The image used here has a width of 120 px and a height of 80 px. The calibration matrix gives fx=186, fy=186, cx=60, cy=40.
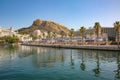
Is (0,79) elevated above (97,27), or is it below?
below

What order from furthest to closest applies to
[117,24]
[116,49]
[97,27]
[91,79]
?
[97,27], [117,24], [116,49], [91,79]

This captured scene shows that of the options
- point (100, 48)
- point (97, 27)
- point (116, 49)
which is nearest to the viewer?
point (116, 49)

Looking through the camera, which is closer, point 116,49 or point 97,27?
point 116,49

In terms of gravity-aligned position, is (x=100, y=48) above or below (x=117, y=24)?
below

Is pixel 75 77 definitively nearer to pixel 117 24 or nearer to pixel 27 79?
pixel 27 79

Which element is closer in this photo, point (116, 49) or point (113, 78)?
point (113, 78)

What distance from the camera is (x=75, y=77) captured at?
3475 centimetres

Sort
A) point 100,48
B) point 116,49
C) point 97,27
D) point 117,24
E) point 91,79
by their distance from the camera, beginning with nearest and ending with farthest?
point 91,79, point 116,49, point 100,48, point 117,24, point 97,27

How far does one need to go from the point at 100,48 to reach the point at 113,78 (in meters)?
69.0

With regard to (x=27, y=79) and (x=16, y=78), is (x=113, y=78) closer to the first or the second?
(x=27, y=79)

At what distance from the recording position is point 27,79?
33.8 m

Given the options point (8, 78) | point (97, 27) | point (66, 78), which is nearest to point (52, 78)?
point (66, 78)

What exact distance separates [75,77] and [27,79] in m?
8.85

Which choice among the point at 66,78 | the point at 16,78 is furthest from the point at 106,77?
the point at 16,78
